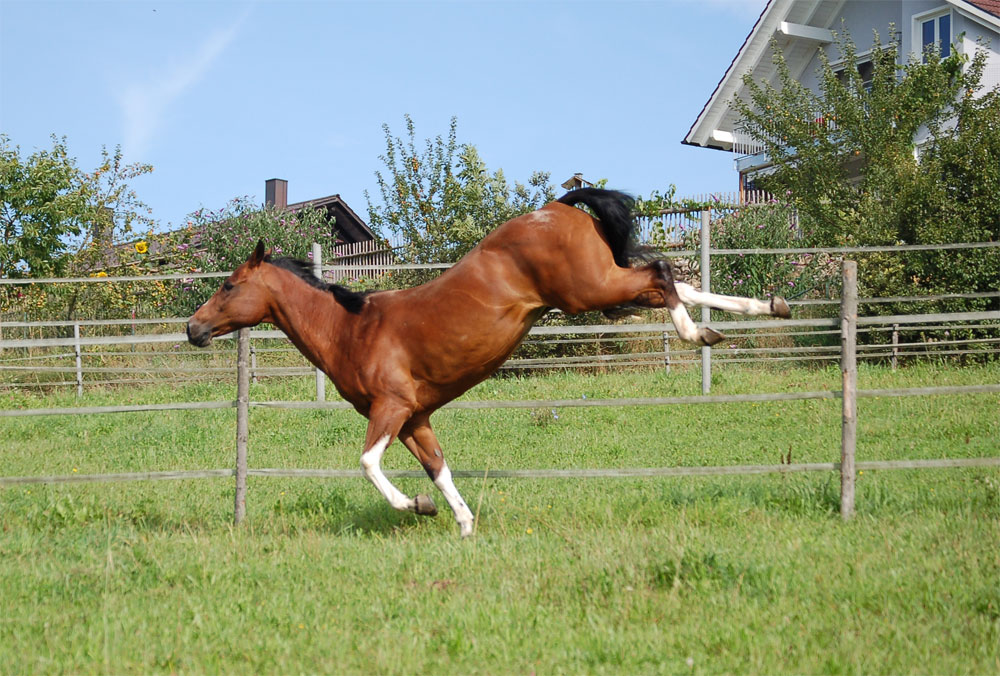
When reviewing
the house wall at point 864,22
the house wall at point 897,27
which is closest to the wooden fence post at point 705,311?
the house wall at point 897,27

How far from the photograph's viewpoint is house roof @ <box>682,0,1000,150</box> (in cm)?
2286

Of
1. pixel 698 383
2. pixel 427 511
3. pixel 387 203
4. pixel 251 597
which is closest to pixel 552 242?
pixel 427 511

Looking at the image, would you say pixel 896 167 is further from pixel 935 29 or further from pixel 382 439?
pixel 382 439

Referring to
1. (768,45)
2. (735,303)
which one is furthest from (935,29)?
(735,303)

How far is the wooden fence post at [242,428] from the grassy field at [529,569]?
5.0 inches

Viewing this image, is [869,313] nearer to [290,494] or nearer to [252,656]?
[290,494]

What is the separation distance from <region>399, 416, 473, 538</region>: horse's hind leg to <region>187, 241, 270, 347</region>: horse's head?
44.6 inches

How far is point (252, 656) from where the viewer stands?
3.59 metres

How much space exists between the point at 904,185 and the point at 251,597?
37.4ft

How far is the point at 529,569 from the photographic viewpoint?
4.56 metres

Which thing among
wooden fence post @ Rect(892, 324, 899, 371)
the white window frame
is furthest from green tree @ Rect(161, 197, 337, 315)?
the white window frame

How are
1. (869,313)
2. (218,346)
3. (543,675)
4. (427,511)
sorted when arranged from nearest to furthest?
(543,675) → (427,511) → (869,313) → (218,346)

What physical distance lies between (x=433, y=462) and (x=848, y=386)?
2.56m

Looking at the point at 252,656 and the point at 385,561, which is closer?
the point at 252,656
